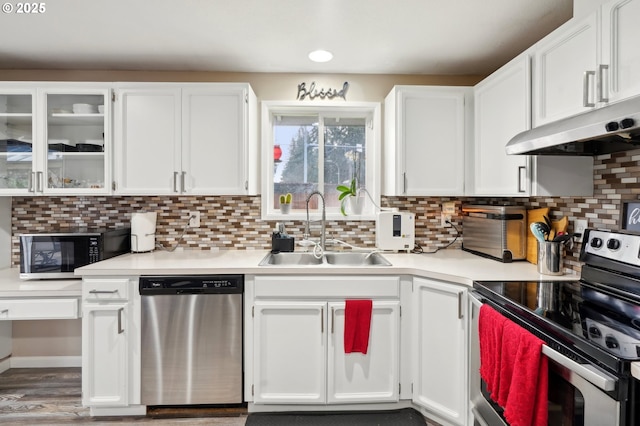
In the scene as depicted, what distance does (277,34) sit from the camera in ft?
6.90

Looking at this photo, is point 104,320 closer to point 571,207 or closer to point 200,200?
point 200,200

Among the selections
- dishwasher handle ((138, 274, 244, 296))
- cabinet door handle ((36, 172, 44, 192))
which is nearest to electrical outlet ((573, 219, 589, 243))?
dishwasher handle ((138, 274, 244, 296))

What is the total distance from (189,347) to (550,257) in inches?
82.0

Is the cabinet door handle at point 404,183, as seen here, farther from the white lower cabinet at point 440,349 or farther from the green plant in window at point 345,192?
the white lower cabinet at point 440,349

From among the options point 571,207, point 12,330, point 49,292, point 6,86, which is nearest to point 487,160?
point 571,207

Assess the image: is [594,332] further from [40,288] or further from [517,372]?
[40,288]

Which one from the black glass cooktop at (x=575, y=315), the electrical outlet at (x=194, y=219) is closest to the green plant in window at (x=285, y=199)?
the electrical outlet at (x=194, y=219)

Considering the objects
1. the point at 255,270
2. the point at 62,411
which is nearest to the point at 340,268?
the point at 255,270

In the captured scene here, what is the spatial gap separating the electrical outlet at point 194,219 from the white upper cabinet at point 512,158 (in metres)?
2.04

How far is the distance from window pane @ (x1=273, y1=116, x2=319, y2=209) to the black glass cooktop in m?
1.53

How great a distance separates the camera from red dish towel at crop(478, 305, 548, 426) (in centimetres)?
120

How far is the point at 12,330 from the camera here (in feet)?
8.66

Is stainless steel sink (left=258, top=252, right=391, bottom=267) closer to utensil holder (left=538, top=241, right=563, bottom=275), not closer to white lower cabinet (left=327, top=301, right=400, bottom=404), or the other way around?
white lower cabinet (left=327, top=301, right=400, bottom=404)

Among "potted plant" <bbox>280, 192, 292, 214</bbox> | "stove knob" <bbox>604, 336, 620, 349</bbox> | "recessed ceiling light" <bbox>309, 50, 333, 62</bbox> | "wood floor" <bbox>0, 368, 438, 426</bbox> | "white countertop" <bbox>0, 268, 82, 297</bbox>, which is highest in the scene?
"recessed ceiling light" <bbox>309, 50, 333, 62</bbox>
